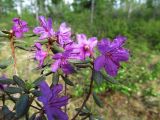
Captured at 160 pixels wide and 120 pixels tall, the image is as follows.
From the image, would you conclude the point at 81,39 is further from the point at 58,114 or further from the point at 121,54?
the point at 58,114

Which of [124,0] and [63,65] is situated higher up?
[63,65]

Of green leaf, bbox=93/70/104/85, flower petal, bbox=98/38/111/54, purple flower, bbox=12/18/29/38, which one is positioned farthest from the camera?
purple flower, bbox=12/18/29/38

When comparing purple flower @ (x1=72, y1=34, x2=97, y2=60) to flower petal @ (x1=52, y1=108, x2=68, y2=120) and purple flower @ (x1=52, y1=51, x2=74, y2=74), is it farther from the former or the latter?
flower petal @ (x1=52, y1=108, x2=68, y2=120)

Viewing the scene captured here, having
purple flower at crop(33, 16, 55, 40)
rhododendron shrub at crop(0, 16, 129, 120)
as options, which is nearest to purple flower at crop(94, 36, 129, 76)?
rhododendron shrub at crop(0, 16, 129, 120)

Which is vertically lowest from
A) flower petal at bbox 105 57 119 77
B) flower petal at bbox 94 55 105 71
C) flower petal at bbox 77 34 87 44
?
flower petal at bbox 105 57 119 77

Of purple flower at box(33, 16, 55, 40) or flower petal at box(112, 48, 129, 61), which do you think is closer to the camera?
flower petal at box(112, 48, 129, 61)

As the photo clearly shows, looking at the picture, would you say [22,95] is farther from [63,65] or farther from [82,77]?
[82,77]

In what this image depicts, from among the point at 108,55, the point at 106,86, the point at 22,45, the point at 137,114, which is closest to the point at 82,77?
the point at 106,86
